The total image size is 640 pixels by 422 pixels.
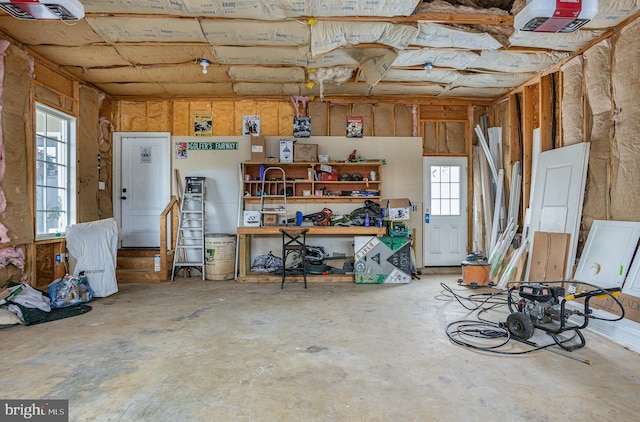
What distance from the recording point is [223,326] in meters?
3.45

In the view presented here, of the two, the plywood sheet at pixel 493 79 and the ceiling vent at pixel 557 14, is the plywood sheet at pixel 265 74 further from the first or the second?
the ceiling vent at pixel 557 14

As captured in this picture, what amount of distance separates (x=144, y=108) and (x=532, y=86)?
6.59 metres

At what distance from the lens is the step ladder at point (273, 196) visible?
596 centimetres

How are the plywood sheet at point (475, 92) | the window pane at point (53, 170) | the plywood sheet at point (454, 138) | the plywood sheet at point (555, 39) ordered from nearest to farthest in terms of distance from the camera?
1. the plywood sheet at point (555, 39)
2. the window pane at point (53, 170)
3. the plywood sheet at point (475, 92)
4. the plywood sheet at point (454, 138)

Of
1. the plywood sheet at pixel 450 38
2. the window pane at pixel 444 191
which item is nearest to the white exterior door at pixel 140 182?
the plywood sheet at pixel 450 38

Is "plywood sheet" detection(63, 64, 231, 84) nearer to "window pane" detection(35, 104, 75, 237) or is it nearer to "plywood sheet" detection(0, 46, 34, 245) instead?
"window pane" detection(35, 104, 75, 237)

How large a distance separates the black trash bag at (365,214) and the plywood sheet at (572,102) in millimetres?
2776

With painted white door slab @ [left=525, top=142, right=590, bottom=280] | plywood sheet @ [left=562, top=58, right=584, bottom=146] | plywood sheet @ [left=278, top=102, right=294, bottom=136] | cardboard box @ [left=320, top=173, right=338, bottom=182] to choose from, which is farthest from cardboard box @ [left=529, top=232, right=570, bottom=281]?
plywood sheet @ [left=278, top=102, right=294, bottom=136]

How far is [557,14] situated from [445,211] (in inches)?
163

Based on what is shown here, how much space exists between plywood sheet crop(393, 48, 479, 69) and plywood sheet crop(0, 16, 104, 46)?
3.71 metres

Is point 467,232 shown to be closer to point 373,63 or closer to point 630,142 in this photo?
point 630,142

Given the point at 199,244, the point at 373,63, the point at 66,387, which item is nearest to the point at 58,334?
the point at 66,387

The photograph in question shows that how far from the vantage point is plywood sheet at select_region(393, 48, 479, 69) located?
444cm

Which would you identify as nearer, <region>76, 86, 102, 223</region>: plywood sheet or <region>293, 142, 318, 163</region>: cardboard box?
<region>76, 86, 102, 223</region>: plywood sheet
